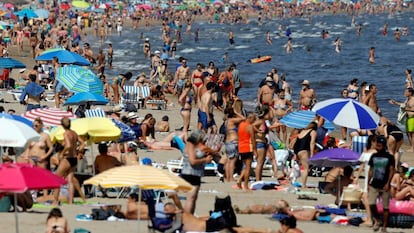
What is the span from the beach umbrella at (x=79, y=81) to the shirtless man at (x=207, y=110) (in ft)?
7.51

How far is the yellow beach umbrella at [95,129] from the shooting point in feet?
45.1

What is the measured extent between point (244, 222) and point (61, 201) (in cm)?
239

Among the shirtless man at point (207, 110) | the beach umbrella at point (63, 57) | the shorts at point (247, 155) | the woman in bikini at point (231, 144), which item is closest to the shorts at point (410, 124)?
the shirtless man at point (207, 110)

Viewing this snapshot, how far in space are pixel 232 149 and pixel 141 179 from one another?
16.2 ft

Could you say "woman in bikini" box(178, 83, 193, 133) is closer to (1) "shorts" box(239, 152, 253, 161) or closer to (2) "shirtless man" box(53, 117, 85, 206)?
(1) "shorts" box(239, 152, 253, 161)

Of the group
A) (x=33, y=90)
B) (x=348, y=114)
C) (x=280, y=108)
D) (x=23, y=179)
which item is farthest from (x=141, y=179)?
(x=280, y=108)

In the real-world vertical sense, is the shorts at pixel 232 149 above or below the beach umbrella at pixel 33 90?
above

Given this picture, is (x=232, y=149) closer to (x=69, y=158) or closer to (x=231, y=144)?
(x=231, y=144)

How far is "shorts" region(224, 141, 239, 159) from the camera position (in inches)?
580

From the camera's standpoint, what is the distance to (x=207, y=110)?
18859 mm

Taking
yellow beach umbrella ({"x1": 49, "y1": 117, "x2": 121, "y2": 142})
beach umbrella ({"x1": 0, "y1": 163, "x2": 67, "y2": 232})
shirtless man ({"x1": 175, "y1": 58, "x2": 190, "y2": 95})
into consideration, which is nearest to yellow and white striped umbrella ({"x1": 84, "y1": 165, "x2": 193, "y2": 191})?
beach umbrella ({"x1": 0, "y1": 163, "x2": 67, "y2": 232})

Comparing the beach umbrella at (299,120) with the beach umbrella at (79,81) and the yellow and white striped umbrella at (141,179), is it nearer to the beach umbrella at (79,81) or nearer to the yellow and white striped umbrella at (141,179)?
the beach umbrella at (79,81)

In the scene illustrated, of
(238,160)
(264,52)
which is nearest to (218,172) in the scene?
(238,160)

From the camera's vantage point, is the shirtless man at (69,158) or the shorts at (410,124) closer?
the shirtless man at (69,158)
